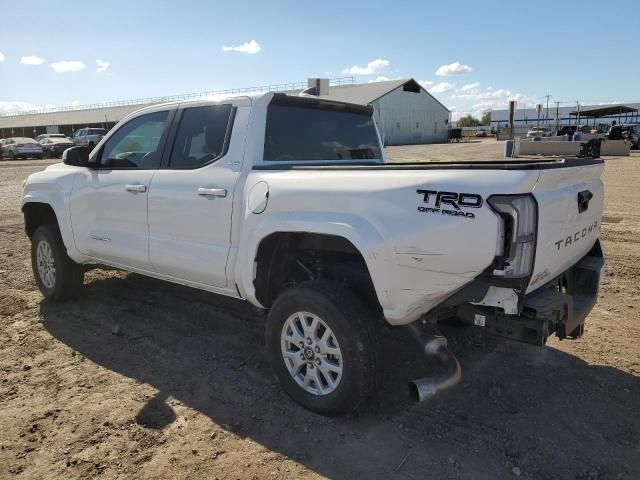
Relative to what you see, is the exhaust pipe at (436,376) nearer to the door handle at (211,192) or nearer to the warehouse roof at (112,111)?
the door handle at (211,192)

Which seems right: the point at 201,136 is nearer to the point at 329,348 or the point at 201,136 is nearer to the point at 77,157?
the point at 77,157

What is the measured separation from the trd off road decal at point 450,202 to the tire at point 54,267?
4119mm

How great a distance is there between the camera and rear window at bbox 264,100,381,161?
3855mm

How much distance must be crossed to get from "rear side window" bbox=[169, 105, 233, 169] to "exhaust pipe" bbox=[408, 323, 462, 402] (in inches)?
74.5

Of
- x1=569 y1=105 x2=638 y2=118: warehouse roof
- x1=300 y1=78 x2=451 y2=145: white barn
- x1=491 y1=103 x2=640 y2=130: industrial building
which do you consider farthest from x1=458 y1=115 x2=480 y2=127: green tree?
x1=569 y1=105 x2=638 y2=118: warehouse roof

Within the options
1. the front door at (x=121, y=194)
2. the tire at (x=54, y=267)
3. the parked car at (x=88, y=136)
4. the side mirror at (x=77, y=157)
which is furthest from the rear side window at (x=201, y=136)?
the parked car at (x=88, y=136)

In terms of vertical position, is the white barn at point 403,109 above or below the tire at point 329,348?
above

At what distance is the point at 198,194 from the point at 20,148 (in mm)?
35265

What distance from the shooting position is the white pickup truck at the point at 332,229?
2602 millimetres

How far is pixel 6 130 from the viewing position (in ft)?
256

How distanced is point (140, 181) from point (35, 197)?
1.78m

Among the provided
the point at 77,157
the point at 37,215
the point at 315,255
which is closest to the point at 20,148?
the point at 37,215

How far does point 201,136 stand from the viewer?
4.01 metres

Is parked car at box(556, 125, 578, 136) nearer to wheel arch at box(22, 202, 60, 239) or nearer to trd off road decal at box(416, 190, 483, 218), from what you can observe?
wheel arch at box(22, 202, 60, 239)
